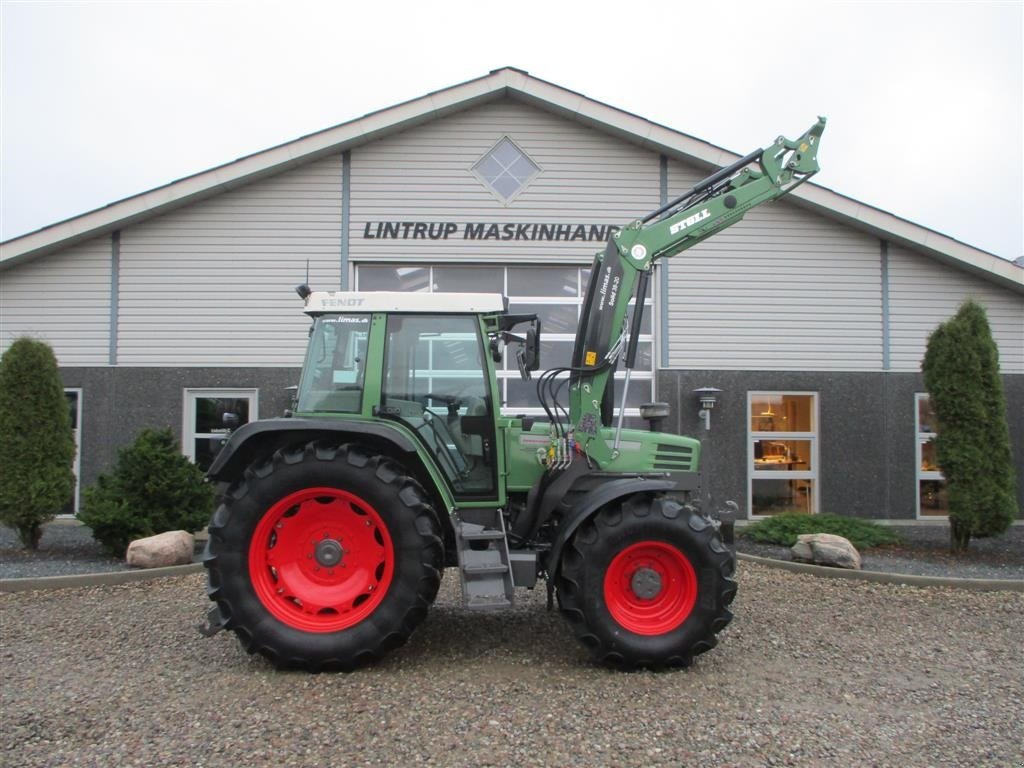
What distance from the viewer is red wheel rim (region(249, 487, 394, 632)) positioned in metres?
4.72

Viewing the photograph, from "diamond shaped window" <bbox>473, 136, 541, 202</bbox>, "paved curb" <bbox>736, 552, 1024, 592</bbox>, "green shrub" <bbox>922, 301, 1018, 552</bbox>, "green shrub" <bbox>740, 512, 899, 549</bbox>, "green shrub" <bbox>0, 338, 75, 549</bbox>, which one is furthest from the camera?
"diamond shaped window" <bbox>473, 136, 541, 202</bbox>

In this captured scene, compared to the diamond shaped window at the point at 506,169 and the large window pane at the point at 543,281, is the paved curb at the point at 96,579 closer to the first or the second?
the large window pane at the point at 543,281

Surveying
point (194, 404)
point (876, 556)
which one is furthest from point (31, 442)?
point (876, 556)

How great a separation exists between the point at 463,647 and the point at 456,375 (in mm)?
1790

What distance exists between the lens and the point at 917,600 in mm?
6734

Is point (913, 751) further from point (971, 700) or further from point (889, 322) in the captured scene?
point (889, 322)

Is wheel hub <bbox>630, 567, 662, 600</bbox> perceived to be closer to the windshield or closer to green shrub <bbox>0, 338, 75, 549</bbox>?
the windshield

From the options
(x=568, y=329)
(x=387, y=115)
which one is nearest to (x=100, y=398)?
(x=387, y=115)

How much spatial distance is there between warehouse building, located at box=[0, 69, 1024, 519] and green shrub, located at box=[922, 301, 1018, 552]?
6.68ft

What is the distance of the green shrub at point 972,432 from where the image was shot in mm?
8414

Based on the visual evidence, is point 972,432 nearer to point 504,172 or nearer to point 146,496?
point 504,172

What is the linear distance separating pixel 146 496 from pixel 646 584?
569 cm

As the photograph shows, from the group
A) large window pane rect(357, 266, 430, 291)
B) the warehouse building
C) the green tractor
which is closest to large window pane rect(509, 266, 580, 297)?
the warehouse building

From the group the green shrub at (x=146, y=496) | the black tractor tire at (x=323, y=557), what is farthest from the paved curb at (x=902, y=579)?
the green shrub at (x=146, y=496)
